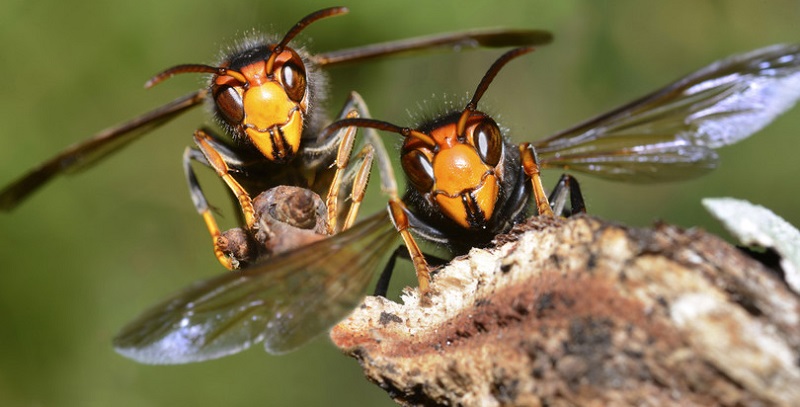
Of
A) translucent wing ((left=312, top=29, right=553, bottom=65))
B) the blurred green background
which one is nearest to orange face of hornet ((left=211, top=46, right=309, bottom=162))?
translucent wing ((left=312, top=29, right=553, bottom=65))

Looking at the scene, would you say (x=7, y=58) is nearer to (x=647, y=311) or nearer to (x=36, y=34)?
(x=36, y=34)

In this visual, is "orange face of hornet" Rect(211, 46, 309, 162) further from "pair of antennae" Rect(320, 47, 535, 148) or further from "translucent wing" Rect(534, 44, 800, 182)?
"translucent wing" Rect(534, 44, 800, 182)

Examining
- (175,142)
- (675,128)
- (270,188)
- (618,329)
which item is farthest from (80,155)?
(618,329)

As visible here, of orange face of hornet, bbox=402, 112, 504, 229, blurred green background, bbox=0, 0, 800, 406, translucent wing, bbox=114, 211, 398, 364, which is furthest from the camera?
blurred green background, bbox=0, 0, 800, 406

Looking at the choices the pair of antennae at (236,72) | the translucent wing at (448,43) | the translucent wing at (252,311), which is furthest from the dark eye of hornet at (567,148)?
the translucent wing at (448,43)

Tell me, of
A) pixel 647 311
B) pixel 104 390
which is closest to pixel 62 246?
pixel 104 390

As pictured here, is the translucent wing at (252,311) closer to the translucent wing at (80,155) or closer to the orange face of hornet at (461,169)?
the orange face of hornet at (461,169)

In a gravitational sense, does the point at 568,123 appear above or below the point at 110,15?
below
